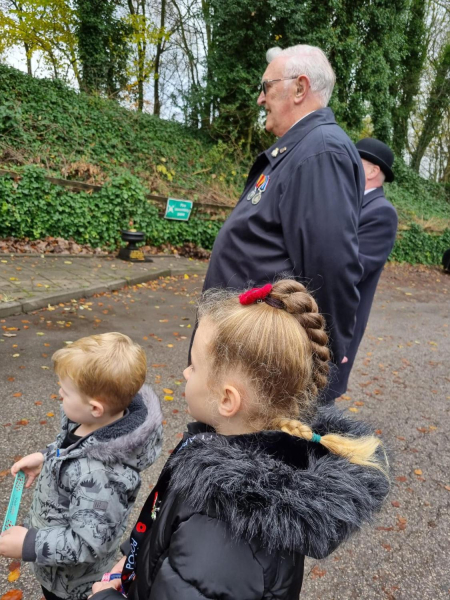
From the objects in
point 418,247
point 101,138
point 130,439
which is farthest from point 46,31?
point 130,439

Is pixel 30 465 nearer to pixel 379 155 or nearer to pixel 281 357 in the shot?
pixel 281 357

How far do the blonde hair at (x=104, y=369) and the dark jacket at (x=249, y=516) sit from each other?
539 millimetres

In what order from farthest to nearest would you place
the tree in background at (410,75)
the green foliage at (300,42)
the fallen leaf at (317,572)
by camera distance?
the tree in background at (410,75)
the green foliage at (300,42)
the fallen leaf at (317,572)

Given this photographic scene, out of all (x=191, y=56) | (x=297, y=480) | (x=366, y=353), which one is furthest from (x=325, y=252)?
(x=191, y=56)

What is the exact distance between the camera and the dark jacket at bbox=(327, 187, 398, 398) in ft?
8.96

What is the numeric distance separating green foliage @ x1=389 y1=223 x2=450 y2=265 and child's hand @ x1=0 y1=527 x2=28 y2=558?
16633 millimetres

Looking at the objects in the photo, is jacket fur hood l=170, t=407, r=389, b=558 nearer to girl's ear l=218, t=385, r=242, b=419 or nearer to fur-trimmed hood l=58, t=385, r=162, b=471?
girl's ear l=218, t=385, r=242, b=419

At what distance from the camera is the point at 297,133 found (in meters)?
2.24

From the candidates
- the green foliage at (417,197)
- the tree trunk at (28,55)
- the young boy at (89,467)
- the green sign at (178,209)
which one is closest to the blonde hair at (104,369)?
the young boy at (89,467)

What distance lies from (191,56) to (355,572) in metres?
18.7

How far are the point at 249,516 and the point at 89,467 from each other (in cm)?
72

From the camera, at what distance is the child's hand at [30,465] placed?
1.76m

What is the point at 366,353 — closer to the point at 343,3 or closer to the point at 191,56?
the point at 343,3

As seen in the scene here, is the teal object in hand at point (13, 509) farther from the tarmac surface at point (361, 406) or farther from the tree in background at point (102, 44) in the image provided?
the tree in background at point (102, 44)
